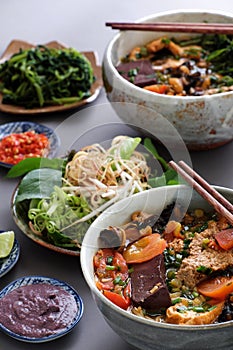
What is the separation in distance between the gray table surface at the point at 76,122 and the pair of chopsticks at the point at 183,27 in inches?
12.6

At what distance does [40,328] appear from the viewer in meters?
1.76

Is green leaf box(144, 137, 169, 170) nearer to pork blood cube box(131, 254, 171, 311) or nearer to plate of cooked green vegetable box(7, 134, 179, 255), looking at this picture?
plate of cooked green vegetable box(7, 134, 179, 255)

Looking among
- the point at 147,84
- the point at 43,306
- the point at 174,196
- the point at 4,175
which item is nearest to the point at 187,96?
the point at 147,84

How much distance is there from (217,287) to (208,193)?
0.29 meters

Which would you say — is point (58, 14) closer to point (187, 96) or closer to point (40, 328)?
point (187, 96)

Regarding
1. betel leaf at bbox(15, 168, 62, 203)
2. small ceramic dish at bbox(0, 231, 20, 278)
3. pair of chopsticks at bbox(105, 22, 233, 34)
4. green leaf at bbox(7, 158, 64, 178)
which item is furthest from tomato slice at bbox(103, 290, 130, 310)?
pair of chopsticks at bbox(105, 22, 233, 34)

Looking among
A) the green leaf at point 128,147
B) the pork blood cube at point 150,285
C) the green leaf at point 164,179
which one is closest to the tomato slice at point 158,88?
the green leaf at point 128,147

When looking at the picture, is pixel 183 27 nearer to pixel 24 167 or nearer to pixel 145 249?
pixel 24 167

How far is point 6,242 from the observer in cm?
204

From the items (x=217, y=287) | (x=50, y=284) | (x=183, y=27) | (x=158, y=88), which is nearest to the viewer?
(x=217, y=287)

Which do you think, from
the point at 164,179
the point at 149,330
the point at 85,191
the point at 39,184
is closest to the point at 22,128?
the point at 39,184

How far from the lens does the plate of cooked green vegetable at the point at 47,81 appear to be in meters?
2.74

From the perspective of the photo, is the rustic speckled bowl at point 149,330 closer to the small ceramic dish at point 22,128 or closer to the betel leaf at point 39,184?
the betel leaf at point 39,184

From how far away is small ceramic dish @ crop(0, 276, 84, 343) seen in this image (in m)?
1.73
